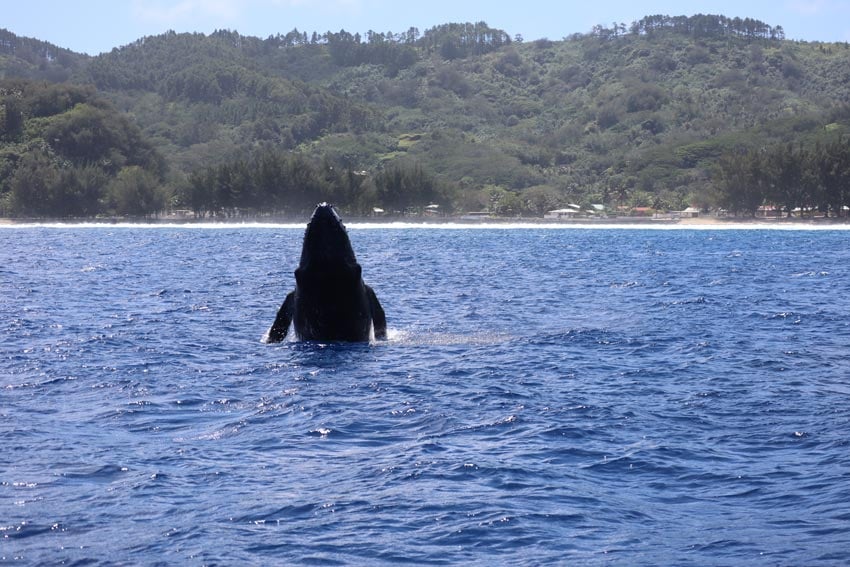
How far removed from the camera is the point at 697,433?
18.9 meters

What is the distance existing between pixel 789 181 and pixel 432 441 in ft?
586

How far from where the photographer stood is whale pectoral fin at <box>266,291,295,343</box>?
91.7 ft

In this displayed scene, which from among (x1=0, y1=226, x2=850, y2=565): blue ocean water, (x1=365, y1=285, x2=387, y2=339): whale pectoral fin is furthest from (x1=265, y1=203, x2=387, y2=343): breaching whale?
(x1=0, y1=226, x2=850, y2=565): blue ocean water

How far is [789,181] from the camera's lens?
18500 centimetres

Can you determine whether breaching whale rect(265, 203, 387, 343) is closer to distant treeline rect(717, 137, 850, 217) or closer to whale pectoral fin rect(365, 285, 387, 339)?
whale pectoral fin rect(365, 285, 387, 339)

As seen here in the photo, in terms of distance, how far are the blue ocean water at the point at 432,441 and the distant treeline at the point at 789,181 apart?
15127cm

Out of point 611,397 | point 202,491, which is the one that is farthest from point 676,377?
point 202,491

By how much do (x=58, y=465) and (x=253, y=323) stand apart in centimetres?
1975

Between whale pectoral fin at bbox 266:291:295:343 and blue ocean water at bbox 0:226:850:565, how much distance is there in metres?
0.57

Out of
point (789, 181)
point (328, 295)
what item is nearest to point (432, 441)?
point (328, 295)

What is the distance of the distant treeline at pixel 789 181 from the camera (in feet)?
590

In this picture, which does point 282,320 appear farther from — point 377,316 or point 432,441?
point 432,441

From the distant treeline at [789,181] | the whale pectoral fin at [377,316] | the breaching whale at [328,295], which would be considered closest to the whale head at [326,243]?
the breaching whale at [328,295]

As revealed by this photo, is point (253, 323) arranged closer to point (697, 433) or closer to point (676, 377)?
point (676, 377)
